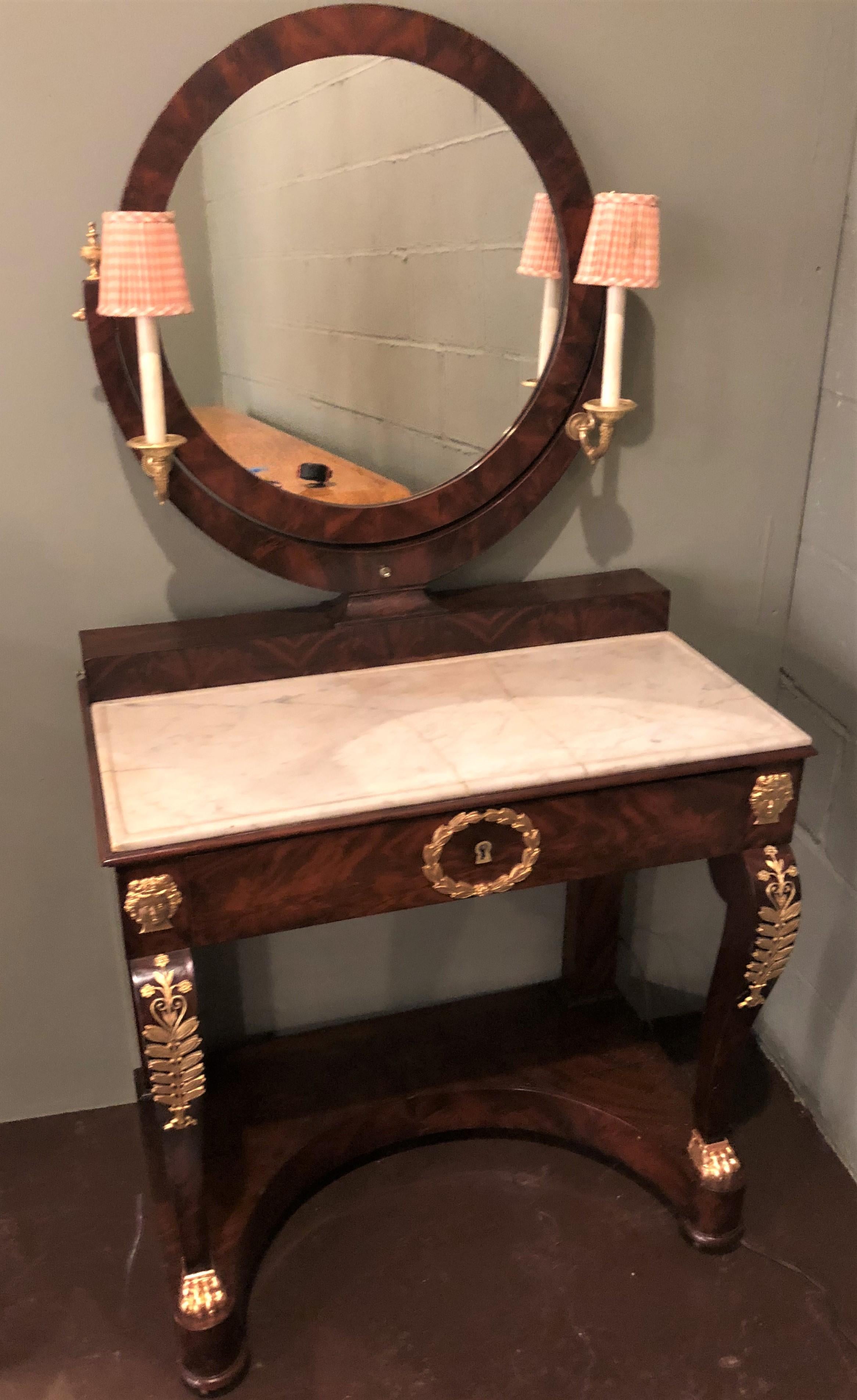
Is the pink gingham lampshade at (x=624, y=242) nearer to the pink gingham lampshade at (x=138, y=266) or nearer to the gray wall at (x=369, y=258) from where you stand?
the gray wall at (x=369, y=258)

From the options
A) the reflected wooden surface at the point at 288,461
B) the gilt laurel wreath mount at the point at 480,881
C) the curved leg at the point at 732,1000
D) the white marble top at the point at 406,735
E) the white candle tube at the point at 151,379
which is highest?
the white candle tube at the point at 151,379

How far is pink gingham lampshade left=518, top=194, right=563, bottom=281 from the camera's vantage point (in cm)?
137

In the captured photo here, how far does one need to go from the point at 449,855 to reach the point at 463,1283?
0.73 m

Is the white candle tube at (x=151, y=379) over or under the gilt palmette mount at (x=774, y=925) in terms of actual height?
over

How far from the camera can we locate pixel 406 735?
1246 mm

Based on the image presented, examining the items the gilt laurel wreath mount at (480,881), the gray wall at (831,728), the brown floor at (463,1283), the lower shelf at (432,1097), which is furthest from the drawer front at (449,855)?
the brown floor at (463,1283)

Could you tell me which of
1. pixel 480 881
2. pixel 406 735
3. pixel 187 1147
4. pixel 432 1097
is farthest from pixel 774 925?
pixel 187 1147

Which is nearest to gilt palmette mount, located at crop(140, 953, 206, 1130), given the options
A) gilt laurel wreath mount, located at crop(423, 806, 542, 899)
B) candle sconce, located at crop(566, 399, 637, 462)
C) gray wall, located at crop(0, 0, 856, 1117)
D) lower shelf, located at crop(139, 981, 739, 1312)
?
gilt laurel wreath mount, located at crop(423, 806, 542, 899)

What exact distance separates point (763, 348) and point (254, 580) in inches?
31.5

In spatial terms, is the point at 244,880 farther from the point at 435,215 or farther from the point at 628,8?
the point at 628,8

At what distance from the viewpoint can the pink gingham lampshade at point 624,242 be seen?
1304mm

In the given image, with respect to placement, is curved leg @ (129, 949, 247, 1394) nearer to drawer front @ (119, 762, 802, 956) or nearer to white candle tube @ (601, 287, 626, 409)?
drawer front @ (119, 762, 802, 956)

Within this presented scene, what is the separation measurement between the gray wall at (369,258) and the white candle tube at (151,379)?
8 cm

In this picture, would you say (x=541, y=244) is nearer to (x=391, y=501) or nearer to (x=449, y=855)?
(x=391, y=501)
